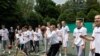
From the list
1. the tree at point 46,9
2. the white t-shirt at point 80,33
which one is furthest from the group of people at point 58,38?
the tree at point 46,9

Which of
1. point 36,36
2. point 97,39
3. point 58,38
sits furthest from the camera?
point 36,36

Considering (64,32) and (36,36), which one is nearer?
(64,32)

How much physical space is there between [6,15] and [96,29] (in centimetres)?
4343

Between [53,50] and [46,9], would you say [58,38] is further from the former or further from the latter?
[46,9]

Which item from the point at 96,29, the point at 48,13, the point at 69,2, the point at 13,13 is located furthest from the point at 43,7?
the point at 96,29

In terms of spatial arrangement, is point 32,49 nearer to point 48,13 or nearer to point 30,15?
point 30,15

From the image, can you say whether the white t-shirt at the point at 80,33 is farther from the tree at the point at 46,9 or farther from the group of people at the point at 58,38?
the tree at the point at 46,9

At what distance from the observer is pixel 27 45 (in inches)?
932

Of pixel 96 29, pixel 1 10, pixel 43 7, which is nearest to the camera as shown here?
pixel 96 29

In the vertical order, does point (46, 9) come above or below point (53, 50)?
above

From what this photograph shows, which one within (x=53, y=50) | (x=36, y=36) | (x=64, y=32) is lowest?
(x=53, y=50)

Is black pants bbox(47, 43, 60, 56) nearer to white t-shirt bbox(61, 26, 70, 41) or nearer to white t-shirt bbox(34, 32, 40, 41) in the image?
white t-shirt bbox(61, 26, 70, 41)

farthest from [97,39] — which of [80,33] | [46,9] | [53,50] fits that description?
[46,9]

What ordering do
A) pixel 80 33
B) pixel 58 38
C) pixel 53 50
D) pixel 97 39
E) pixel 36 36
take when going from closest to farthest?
1. pixel 97 39
2. pixel 80 33
3. pixel 53 50
4. pixel 58 38
5. pixel 36 36
